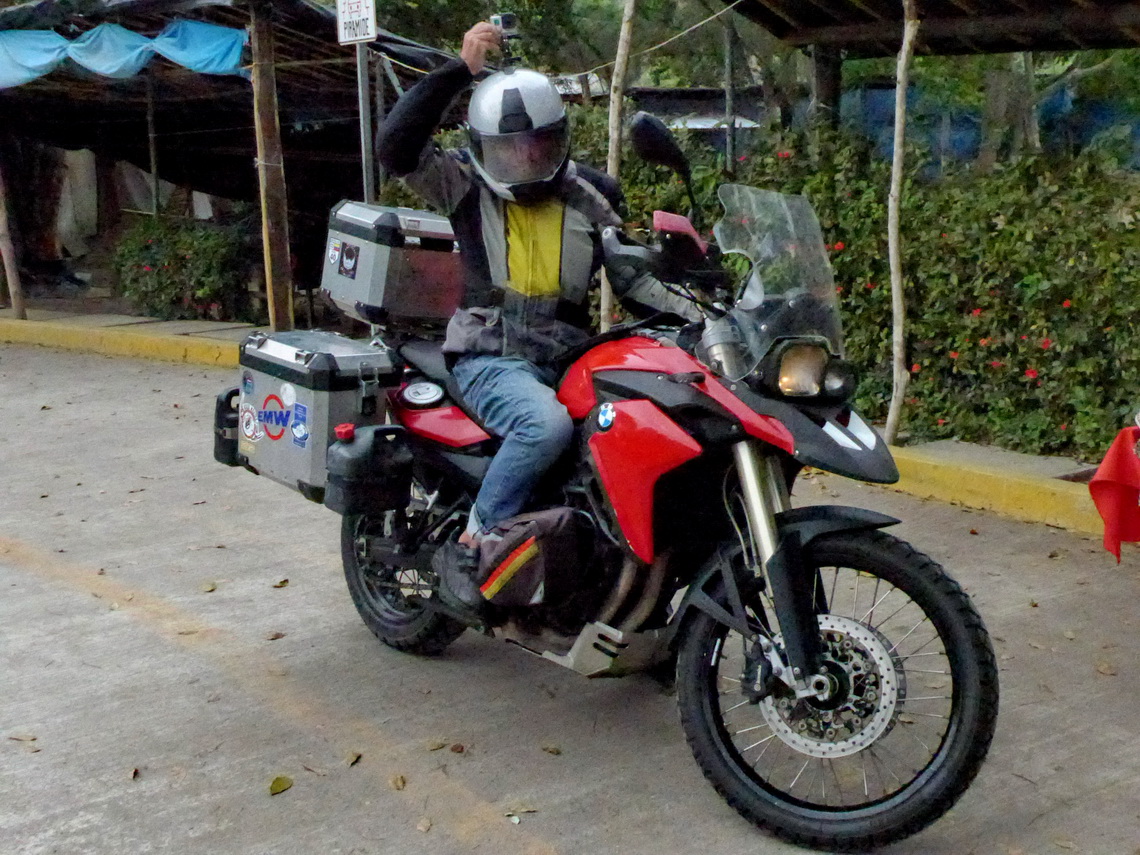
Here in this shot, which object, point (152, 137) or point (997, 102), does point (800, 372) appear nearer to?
point (152, 137)

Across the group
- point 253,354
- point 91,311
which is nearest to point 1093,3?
point 253,354

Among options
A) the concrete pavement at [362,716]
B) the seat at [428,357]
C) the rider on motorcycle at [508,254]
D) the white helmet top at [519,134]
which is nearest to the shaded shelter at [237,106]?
the concrete pavement at [362,716]

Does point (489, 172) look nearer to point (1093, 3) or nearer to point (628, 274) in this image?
point (628, 274)

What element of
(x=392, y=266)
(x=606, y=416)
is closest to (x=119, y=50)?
(x=392, y=266)

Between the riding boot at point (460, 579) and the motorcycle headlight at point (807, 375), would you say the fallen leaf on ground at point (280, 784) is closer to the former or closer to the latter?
the riding boot at point (460, 579)

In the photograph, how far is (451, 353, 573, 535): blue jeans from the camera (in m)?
3.62

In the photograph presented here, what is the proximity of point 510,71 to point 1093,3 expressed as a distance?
18.3ft

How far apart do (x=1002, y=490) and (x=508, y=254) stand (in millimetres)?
3367

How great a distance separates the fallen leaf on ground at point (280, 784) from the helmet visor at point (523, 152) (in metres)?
1.80

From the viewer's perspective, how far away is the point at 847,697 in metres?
3.20

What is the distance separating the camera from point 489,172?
3781 millimetres

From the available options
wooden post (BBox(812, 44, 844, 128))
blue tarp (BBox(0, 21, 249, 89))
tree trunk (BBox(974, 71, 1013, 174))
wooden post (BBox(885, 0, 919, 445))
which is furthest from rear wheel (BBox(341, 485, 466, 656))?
tree trunk (BBox(974, 71, 1013, 174))

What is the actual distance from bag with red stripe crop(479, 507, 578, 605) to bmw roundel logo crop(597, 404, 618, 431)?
0.29 m

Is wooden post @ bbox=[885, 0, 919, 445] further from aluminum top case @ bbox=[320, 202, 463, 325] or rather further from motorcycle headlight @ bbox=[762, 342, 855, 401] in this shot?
motorcycle headlight @ bbox=[762, 342, 855, 401]
